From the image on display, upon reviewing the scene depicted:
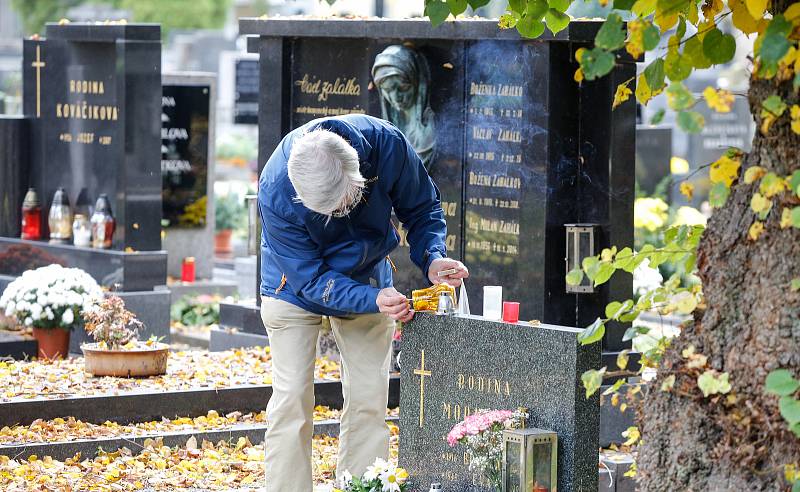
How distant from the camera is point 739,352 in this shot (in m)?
3.20

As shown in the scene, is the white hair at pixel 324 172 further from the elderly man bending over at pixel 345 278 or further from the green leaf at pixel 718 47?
the green leaf at pixel 718 47

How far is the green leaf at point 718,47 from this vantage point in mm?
3295

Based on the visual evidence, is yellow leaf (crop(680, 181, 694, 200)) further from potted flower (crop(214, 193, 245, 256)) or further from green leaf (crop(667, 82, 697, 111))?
potted flower (crop(214, 193, 245, 256))

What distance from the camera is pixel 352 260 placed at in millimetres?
5344

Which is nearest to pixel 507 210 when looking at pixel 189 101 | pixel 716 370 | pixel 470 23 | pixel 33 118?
pixel 470 23

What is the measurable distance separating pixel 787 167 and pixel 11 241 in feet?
30.4

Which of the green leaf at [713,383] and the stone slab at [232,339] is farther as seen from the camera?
the stone slab at [232,339]

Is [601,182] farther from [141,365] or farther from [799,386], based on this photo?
[799,386]

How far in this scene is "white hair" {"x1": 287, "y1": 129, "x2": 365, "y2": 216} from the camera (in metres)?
4.82

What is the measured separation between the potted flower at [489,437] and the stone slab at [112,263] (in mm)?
5805

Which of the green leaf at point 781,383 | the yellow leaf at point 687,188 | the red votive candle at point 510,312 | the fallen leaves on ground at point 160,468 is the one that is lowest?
the fallen leaves on ground at point 160,468

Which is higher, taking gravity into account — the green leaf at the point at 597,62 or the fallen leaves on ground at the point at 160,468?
the green leaf at the point at 597,62

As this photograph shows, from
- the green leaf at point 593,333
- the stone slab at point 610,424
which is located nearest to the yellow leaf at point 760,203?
the green leaf at point 593,333

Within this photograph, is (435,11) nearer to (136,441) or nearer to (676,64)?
(676,64)
